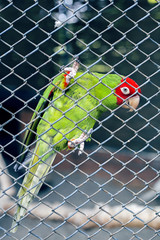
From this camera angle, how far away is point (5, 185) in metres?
3.15

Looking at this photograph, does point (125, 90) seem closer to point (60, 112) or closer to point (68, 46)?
point (60, 112)

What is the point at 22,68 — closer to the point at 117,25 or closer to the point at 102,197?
the point at 117,25

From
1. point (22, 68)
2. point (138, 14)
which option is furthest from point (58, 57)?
point (138, 14)

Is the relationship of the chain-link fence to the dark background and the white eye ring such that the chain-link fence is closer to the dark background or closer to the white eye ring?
the dark background

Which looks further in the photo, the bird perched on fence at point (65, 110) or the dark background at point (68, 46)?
the dark background at point (68, 46)

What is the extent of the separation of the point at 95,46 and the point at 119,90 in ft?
3.89

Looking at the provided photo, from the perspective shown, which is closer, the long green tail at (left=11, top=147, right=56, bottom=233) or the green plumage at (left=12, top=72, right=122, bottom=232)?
the long green tail at (left=11, top=147, right=56, bottom=233)

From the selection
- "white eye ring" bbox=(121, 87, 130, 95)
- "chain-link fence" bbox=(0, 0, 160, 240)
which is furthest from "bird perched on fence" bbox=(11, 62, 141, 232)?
"chain-link fence" bbox=(0, 0, 160, 240)

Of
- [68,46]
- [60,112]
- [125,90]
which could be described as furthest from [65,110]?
[68,46]

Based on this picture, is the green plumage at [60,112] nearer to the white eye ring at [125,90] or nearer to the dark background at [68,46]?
the white eye ring at [125,90]

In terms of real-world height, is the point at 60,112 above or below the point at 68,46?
above

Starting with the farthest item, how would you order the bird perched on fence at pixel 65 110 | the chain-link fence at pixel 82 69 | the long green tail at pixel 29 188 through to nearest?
the chain-link fence at pixel 82 69, the bird perched on fence at pixel 65 110, the long green tail at pixel 29 188

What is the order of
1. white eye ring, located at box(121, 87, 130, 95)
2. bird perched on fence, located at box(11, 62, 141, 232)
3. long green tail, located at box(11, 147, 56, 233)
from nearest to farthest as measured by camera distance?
long green tail, located at box(11, 147, 56, 233) → bird perched on fence, located at box(11, 62, 141, 232) → white eye ring, located at box(121, 87, 130, 95)

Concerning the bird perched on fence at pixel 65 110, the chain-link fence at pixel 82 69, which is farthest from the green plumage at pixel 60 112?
the chain-link fence at pixel 82 69
